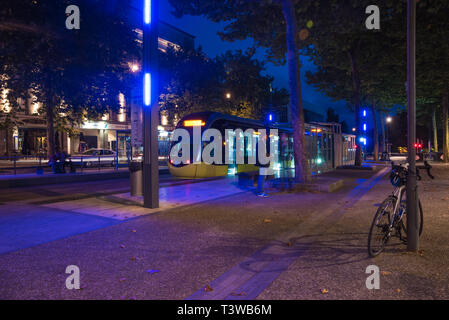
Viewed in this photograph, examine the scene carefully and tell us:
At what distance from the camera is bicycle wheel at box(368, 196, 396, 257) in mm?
4746

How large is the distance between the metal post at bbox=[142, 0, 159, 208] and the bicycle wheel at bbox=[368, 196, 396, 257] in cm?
569

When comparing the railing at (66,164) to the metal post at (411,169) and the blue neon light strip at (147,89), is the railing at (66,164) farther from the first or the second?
the metal post at (411,169)

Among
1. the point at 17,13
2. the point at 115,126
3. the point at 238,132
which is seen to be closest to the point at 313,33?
the point at 238,132

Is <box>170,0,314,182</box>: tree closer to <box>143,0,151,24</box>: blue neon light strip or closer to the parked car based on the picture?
<box>143,0,151,24</box>: blue neon light strip

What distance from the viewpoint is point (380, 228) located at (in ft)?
16.0

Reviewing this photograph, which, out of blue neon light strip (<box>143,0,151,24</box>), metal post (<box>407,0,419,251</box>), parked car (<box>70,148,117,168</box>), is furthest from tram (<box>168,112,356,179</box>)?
parked car (<box>70,148,117,168</box>)

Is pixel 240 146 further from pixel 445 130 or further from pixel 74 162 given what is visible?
pixel 445 130

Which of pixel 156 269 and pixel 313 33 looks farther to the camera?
pixel 313 33

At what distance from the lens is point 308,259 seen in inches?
188

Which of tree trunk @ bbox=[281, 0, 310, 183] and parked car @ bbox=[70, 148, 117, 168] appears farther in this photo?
parked car @ bbox=[70, 148, 117, 168]

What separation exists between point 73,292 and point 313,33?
18.2 m

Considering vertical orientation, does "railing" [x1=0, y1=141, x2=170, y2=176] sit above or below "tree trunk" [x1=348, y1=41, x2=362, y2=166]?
below
